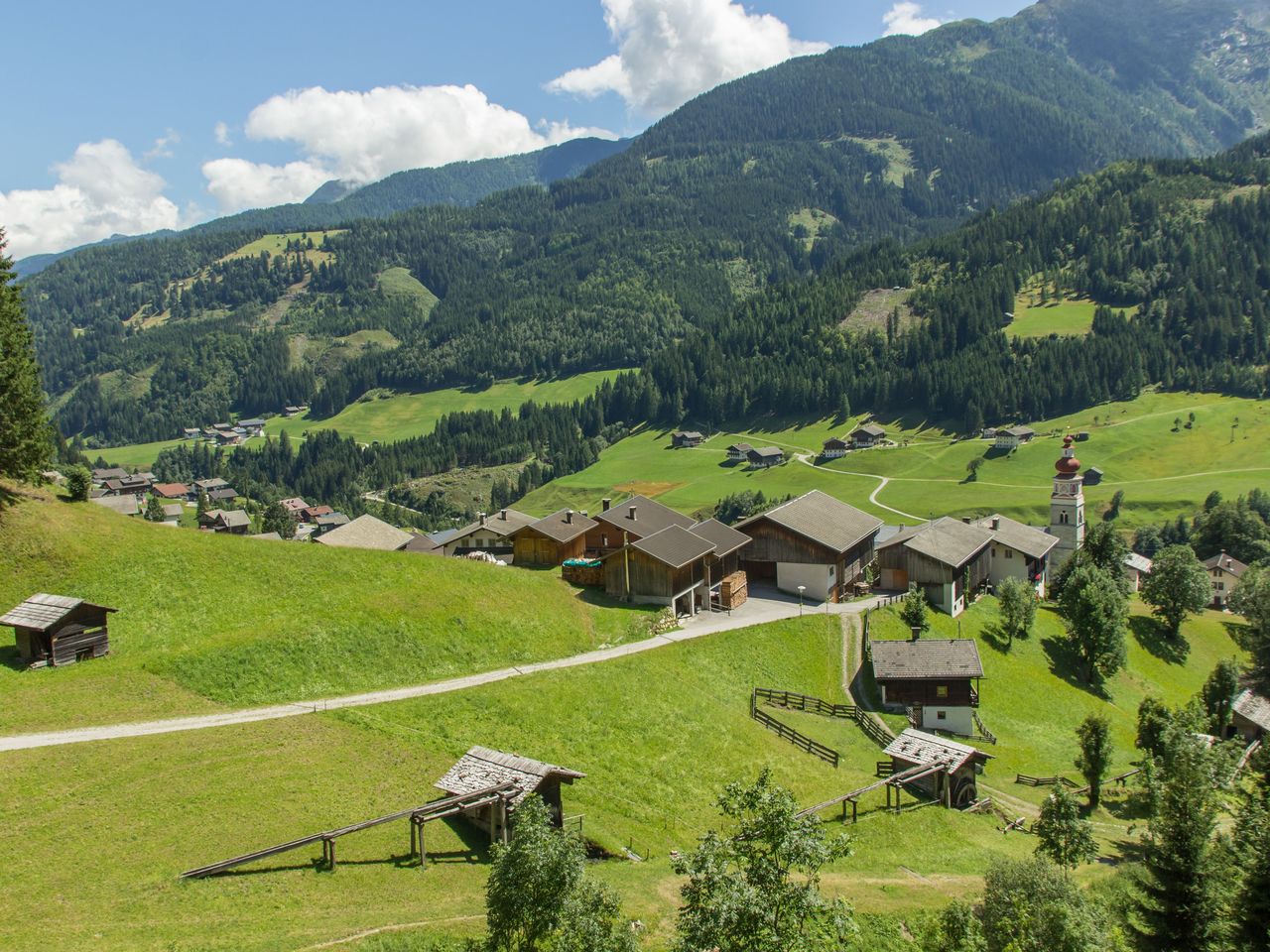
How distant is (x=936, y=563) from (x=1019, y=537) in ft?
69.2

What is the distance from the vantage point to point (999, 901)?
30641mm

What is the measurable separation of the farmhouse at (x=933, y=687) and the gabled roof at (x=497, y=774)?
32712mm

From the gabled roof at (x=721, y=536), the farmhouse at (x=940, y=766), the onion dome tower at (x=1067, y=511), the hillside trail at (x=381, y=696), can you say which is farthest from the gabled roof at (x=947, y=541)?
the farmhouse at (x=940, y=766)

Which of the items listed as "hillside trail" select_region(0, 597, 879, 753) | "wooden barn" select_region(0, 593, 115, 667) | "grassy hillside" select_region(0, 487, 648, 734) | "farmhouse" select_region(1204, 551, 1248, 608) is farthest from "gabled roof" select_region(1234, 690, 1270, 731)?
"wooden barn" select_region(0, 593, 115, 667)

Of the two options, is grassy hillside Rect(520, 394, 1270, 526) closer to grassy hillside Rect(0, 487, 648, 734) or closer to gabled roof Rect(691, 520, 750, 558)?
gabled roof Rect(691, 520, 750, 558)

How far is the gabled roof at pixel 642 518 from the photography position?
3103 inches

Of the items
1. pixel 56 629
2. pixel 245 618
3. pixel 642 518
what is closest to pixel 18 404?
pixel 56 629

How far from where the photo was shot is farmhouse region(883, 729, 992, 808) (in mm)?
46906

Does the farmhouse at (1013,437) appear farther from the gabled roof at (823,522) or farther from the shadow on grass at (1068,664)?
the shadow on grass at (1068,664)

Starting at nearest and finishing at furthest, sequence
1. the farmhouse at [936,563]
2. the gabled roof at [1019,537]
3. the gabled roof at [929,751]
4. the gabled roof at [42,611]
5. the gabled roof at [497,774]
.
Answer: the gabled roof at [497,774] → the gabled roof at [42,611] → the gabled roof at [929,751] → the farmhouse at [936,563] → the gabled roof at [1019,537]

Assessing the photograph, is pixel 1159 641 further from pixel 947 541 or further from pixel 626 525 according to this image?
pixel 626 525

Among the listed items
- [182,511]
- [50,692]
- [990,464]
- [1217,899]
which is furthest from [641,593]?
[182,511]

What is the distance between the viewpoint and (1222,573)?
13100cm

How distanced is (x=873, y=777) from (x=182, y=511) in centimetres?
17730
